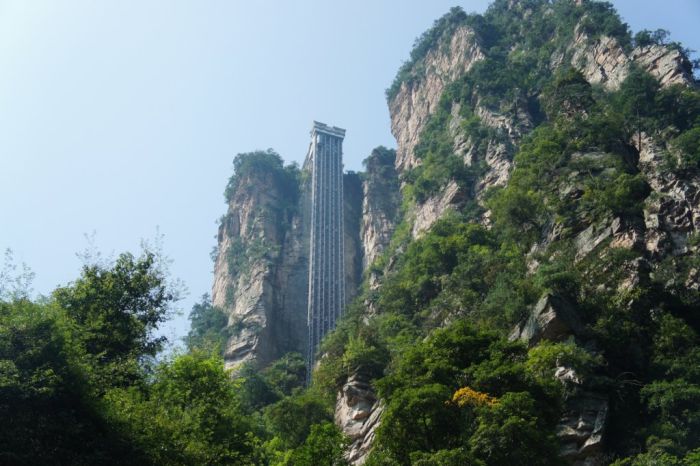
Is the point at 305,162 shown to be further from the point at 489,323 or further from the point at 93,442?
the point at 93,442

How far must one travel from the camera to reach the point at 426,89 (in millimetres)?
66188

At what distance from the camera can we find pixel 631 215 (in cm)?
2769

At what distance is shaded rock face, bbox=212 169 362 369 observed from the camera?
50.9 metres

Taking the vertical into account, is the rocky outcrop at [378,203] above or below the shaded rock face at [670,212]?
above

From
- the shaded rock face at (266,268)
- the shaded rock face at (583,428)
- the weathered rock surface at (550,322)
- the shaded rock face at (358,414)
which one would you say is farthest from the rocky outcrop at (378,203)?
the shaded rock face at (583,428)

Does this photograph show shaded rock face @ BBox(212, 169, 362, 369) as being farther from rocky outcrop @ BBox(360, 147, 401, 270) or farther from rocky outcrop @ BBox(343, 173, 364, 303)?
rocky outcrop @ BBox(360, 147, 401, 270)

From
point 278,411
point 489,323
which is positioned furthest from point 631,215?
point 278,411

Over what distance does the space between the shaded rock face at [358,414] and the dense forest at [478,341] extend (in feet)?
1.91

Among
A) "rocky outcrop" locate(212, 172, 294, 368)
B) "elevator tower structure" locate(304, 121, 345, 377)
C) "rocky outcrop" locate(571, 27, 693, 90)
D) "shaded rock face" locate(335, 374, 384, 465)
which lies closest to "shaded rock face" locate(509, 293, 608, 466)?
"shaded rock face" locate(335, 374, 384, 465)

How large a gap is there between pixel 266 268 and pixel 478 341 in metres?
38.1

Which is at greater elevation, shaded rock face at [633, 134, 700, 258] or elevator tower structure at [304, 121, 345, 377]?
elevator tower structure at [304, 121, 345, 377]

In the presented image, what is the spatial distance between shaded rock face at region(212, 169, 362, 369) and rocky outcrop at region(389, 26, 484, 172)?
6822 millimetres

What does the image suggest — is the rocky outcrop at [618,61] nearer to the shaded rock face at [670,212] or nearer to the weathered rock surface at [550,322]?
the shaded rock face at [670,212]

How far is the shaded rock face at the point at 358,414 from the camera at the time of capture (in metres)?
25.0
